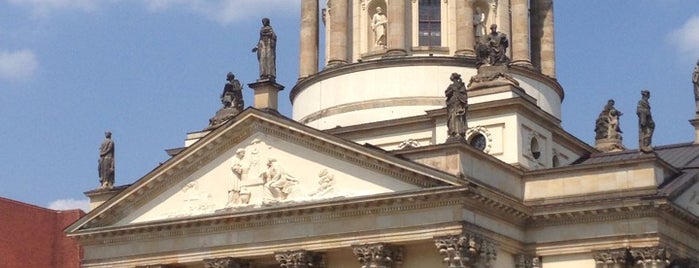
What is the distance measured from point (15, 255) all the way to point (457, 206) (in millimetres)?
25892

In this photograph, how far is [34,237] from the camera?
59281 millimetres

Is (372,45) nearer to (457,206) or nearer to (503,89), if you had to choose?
(503,89)

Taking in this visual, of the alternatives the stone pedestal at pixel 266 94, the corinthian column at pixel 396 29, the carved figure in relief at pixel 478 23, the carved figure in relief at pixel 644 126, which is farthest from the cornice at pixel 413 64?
the carved figure in relief at pixel 644 126

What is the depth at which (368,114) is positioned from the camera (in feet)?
164

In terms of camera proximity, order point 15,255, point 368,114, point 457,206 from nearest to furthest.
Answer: point 457,206 → point 368,114 → point 15,255

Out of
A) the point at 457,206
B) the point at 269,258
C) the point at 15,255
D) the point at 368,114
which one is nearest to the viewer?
the point at 457,206

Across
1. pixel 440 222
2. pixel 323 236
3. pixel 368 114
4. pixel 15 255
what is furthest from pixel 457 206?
pixel 15 255

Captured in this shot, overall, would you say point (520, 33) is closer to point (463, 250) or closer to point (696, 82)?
point (696, 82)

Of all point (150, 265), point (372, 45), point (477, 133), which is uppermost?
point (372, 45)

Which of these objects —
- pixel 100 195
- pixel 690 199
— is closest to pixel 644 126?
pixel 690 199

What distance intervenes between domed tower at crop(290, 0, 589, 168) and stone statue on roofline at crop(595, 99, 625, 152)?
168 centimetres

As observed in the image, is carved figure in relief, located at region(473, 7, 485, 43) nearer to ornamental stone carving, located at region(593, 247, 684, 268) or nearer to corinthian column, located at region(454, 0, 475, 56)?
corinthian column, located at region(454, 0, 475, 56)

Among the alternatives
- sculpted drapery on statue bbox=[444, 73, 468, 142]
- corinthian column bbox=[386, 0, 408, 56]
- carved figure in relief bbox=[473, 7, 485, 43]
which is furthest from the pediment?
corinthian column bbox=[386, 0, 408, 56]

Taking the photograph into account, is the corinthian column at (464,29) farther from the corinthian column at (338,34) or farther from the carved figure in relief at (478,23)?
the corinthian column at (338,34)
